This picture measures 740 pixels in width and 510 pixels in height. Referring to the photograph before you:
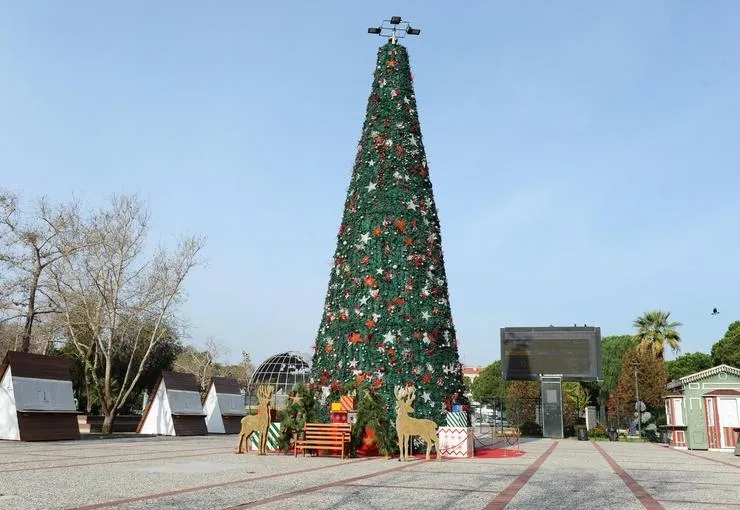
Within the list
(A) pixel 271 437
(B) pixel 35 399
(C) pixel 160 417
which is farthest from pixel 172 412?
(A) pixel 271 437

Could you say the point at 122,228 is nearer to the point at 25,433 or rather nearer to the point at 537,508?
the point at 25,433

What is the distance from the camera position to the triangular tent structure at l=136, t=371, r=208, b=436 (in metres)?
28.3

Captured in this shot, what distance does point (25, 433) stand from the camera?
810 inches

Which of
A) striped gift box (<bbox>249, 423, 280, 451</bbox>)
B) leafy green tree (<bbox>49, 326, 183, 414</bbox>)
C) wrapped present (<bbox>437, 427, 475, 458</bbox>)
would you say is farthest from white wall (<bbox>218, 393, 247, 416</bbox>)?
wrapped present (<bbox>437, 427, 475, 458</bbox>)

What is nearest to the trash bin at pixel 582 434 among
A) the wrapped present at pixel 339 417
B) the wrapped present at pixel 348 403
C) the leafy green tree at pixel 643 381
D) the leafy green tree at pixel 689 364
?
the leafy green tree at pixel 643 381

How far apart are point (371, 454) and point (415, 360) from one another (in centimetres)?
271

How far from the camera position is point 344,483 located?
9508 millimetres

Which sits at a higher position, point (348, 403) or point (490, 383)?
point (490, 383)

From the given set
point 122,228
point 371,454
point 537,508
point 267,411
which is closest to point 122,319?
point 122,228

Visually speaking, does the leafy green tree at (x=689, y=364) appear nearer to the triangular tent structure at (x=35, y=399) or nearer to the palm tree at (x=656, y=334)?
the palm tree at (x=656, y=334)

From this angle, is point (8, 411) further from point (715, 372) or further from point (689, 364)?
point (689, 364)

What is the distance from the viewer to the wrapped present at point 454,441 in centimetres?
1608

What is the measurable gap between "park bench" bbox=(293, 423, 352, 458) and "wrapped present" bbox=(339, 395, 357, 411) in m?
0.70

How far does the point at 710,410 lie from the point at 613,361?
125 ft
